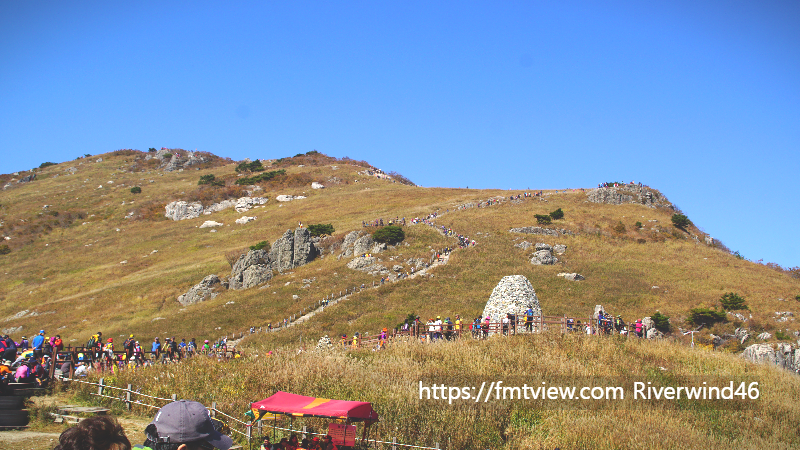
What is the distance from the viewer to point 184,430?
412 centimetres

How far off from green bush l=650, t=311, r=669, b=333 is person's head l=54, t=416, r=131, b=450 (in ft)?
130

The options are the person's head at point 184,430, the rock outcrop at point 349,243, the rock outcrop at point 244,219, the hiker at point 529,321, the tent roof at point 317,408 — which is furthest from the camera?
the rock outcrop at point 244,219

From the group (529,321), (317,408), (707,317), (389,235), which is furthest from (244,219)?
(317,408)

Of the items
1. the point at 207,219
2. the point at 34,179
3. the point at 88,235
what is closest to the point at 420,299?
the point at 207,219

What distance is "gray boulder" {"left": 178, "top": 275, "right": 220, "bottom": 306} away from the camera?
47.3 m

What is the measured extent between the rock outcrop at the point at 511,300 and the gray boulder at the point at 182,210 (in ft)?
217

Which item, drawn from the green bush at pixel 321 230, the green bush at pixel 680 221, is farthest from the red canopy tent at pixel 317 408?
the green bush at pixel 680 221

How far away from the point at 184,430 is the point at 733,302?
45789 mm

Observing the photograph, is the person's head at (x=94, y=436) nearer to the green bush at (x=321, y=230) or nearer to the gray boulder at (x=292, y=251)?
the gray boulder at (x=292, y=251)

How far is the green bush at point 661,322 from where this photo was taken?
37.2 m

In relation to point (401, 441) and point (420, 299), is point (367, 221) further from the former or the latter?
point (401, 441)

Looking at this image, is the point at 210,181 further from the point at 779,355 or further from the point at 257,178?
the point at 779,355

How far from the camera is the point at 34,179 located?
110m

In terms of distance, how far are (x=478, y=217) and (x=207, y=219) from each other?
140 ft
